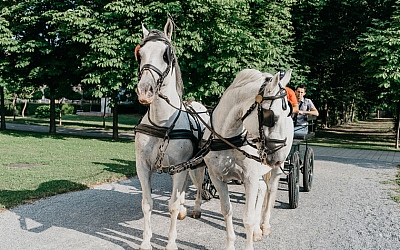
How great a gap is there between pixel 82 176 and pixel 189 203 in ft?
10.7

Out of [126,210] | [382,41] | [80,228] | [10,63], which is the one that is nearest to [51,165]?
[126,210]

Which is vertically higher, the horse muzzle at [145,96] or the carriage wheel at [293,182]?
the horse muzzle at [145,96]

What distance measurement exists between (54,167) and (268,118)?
8.15 meters

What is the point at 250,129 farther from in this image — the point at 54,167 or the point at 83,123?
the point at 83,123

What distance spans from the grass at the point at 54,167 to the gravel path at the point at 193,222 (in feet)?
1.65

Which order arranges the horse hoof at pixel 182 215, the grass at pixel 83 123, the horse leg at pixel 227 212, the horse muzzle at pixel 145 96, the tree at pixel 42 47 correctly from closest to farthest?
the horse muzzle at pixel 145 96 < the horse leg at pixel 227 212 < the horse hoof at pixel 182 215 < the tree at pixel 42 47 < the grass at pixel 83 123

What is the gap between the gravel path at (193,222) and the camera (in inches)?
187

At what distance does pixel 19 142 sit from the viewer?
15852mm

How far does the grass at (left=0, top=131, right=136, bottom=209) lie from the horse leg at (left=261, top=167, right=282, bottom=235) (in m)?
4.21

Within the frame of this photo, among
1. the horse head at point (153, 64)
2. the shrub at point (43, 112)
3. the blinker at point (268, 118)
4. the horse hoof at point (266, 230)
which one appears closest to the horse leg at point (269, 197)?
the horse hoof at point (266, 230)

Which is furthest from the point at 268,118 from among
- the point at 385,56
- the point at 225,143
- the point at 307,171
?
the point at 385,56

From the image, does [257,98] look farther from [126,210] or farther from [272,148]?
[126,210]

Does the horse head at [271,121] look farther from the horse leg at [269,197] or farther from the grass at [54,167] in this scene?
the grass at [54,167]

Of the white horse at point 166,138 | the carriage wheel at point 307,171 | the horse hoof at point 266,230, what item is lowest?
the horse hoof at point 266,230
